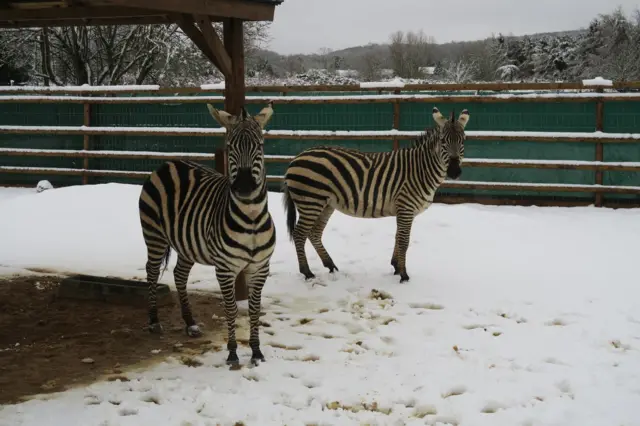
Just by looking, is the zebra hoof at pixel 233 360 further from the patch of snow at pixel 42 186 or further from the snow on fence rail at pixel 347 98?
the patch of snow at pixel 42 186

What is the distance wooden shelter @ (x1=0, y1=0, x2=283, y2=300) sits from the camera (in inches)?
241

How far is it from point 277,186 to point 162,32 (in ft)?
34.9

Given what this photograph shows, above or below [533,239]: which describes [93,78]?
above

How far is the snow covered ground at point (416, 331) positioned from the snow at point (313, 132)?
162 centimetres

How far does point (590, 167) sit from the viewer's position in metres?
11.4

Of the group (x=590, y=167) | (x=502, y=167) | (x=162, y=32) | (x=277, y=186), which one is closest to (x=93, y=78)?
(x=162, y=32)

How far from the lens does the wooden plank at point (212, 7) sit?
5452mm

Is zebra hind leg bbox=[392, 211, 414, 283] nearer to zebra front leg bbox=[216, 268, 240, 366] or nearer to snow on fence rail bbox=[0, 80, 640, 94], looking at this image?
zebra front leg bbox=[216, 268, 240, 366]

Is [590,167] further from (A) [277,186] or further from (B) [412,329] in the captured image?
(B) [412,329]

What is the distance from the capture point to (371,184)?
7.87 m

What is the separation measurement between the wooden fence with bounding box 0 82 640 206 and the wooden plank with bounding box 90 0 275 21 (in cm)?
547

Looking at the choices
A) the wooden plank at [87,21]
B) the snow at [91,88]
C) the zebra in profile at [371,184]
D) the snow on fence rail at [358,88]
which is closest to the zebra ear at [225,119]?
the zebra in profile at [371,184]

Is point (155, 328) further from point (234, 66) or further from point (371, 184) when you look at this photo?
point (371, 184)

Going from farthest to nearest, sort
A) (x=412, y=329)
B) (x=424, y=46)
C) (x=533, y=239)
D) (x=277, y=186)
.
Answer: (x=424, y=46)
(x=277, y=186)
(x=533, y=239)
(x=412, y=329)
